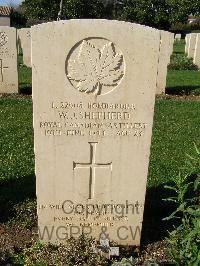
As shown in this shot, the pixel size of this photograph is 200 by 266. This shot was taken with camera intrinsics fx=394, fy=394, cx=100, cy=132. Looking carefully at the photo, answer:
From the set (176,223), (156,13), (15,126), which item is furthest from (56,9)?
(176,223)

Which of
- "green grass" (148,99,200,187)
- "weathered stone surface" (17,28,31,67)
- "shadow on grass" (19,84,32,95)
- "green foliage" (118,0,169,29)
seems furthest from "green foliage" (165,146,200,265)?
"green foliage" (118,0,169,29)

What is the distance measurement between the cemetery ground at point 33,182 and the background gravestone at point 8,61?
566mm

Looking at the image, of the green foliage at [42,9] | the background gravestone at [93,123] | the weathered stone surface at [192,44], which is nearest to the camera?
the background gravestone at [93,123]

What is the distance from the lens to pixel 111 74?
3.49m

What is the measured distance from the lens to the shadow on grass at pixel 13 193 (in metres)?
4.54

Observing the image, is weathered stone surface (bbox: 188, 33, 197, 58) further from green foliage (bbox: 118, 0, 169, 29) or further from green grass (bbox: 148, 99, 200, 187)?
green foliage (bbox: 118, 0, 169, 29)

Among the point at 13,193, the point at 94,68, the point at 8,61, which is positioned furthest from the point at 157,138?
the point at 8,61

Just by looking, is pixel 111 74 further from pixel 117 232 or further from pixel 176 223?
pixel 176 223

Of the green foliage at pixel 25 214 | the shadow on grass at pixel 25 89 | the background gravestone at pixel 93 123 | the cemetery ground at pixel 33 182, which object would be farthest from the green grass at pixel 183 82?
the background gravestone at pixel 93 123

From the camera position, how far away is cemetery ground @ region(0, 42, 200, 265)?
3.89m

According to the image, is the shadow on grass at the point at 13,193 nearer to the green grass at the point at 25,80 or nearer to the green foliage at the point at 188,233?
the green foliage at the point at 188,233

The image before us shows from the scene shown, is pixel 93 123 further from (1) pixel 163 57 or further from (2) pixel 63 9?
(2) pixel 63 9

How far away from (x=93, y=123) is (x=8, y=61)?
7.75m

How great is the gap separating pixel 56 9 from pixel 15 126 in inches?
1494
